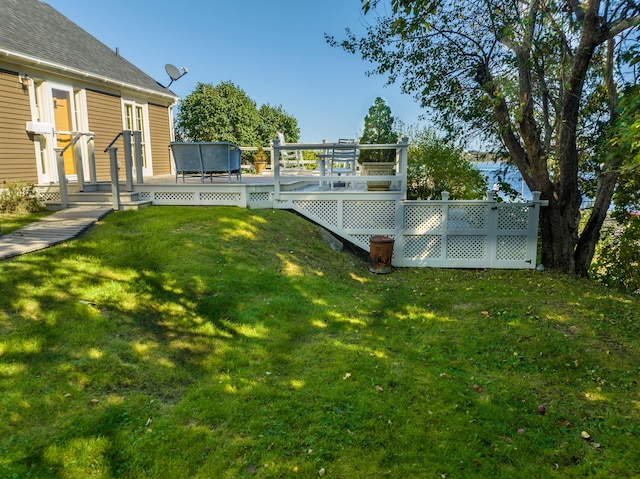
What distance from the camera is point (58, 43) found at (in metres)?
10.9

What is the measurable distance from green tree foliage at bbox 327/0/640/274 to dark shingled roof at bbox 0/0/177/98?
638 centimetres

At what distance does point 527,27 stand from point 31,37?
10.7m

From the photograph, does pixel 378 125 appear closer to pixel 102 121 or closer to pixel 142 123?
pixel 142 123

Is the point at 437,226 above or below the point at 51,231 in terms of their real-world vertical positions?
below

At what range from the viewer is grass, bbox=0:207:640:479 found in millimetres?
2684

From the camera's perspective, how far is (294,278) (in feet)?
19.7

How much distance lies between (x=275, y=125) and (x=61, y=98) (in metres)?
16.3

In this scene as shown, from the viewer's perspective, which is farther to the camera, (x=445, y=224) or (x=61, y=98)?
(x=61, y=98)

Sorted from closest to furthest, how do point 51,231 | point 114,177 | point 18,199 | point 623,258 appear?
point 51,231 < point 114,177 < point 18,199 < point 623,258

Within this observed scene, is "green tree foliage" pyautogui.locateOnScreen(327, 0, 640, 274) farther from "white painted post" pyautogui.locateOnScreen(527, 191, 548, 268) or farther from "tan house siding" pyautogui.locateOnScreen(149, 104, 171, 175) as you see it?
"tan house siding" pyautogui.locateOnScreen(149, 104, 171, 175)

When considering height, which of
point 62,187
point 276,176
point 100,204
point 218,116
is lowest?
point 100,204

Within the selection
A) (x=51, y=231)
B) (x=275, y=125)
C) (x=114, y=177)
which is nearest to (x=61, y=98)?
(x=114, y=177)

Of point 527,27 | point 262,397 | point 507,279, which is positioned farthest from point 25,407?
point 527,27

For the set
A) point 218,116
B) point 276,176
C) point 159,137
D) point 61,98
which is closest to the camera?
point 276,176
